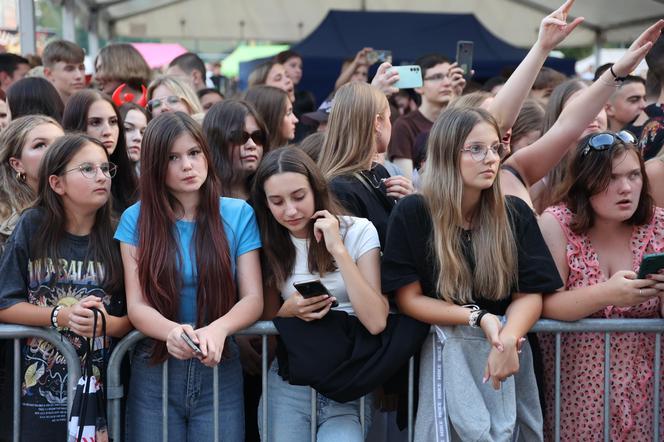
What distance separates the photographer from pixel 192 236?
3633 mm

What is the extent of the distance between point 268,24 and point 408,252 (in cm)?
1569

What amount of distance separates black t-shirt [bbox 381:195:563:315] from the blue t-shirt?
1.99 ft

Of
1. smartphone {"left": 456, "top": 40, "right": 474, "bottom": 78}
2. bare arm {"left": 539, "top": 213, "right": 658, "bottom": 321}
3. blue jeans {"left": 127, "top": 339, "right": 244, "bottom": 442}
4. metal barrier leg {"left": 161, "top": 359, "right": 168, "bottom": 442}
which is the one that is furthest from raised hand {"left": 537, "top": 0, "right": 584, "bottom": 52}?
smartphone {"left": 456, "top": 40, "right": 474, "bottom": 78}

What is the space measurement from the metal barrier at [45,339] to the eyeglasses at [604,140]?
2.37 meters

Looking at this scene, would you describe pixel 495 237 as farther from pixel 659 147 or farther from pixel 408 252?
pixel 659 147

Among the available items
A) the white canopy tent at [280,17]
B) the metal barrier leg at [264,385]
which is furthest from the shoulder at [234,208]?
the white canopy tent at [280,17]

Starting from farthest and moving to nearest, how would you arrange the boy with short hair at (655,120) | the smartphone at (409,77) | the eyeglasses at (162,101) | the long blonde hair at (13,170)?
1. the eyeglasses at (162,101)
2. the smartphone at (409,77)
3. the boy with short hair at (655,120)
4. the long blonde hair at (13,170)

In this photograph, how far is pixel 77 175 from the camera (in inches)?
145

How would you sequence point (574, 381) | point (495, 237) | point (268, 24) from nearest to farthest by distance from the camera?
point (495, 237), point (574, 381), point (268, 24)

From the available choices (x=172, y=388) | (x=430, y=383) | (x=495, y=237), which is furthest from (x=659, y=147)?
(x=172, y=388)

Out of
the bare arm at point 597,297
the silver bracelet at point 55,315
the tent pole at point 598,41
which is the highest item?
the tent pole at point 598,41

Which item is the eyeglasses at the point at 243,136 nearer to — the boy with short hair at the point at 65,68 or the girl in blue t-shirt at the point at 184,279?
the girl in blue t-shirt at the point at 184,279

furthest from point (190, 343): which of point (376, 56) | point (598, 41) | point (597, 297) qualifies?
point (598, 41)

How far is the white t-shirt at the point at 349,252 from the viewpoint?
361 centimetres
